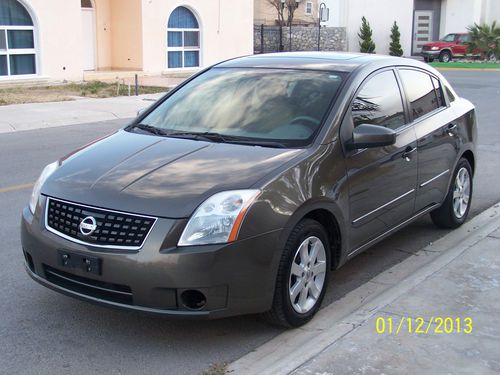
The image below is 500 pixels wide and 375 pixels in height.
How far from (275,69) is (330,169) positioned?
1207 mm

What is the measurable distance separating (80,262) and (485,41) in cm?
3955

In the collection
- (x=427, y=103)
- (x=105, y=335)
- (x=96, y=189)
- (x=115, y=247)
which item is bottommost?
(x=105, y=335)

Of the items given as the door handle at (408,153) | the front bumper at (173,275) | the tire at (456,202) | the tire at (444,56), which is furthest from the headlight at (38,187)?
the tire at (444,56)

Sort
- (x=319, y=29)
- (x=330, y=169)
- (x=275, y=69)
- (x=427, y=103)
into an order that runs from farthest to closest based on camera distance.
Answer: (x=319, y=29) → (x=427, y=103) → (x=275, y=69) → (x=330, y=169)

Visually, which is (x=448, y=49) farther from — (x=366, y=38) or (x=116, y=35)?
(x=116, y=35)

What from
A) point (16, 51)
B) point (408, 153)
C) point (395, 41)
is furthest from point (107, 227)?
point (395, 41)

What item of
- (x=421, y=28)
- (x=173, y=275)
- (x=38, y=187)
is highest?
(x=421, y=28)

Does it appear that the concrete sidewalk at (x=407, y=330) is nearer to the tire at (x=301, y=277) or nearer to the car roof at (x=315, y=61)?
the tire at (x=301, y=277)

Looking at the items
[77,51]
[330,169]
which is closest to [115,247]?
[330,169]

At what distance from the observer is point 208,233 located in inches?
147

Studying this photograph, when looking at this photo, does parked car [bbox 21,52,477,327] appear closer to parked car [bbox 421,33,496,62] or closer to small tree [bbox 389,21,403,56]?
parked car [bbox 421,33,496,62]

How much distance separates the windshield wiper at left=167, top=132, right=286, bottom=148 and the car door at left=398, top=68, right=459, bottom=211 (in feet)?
5.29

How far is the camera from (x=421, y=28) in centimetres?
4716

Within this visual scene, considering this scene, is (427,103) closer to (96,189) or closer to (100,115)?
(96,189)
